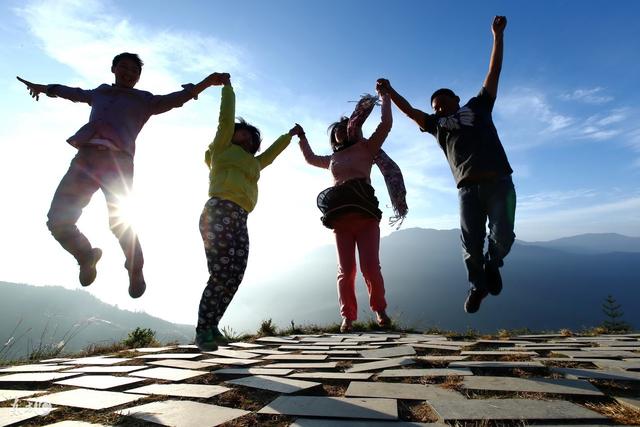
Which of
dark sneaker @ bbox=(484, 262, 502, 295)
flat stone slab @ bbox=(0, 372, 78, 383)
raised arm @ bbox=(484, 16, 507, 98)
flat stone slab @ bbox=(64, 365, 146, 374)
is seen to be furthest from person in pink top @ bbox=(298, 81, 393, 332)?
flat stone slab @ bbox=(0, 372, 78, 383)

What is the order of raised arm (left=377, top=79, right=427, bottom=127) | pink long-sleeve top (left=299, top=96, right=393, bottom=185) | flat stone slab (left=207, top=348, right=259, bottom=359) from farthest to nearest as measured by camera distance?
pink long-sleeve top (left=299, top=96, right=393, bottom=185)
raised arm (left=377, top=79, right=427, bottom=127)
flat stone slab (left=207, top=348, right=259, bottom=359)

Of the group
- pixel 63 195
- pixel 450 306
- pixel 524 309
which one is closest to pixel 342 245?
pixel 63 195

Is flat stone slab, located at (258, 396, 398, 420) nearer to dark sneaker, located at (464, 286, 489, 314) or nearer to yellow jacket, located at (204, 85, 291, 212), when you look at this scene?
yellow jacket, located at (204, 85, 291, 212)

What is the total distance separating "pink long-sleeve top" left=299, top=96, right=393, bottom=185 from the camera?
18.1ft

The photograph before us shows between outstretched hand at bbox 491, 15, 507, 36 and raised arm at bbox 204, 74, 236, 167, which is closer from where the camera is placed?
raised arm at bbox 204, 74, 236, 167

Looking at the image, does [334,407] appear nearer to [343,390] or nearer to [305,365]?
[343,390]

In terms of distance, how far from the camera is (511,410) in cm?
157

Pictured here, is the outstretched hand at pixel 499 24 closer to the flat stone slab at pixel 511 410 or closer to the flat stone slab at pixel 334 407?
the flat stone slab at pixel 511 410

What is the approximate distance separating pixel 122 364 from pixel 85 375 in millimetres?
501

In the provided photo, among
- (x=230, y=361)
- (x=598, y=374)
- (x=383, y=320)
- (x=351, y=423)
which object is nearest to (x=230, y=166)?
(x=230, y=361)

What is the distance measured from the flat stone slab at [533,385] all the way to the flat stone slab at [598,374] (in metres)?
0.15

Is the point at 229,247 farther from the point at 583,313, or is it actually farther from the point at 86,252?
the point at 583,313

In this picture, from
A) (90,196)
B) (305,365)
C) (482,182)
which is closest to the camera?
(305,365)

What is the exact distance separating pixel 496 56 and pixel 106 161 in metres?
4.21
